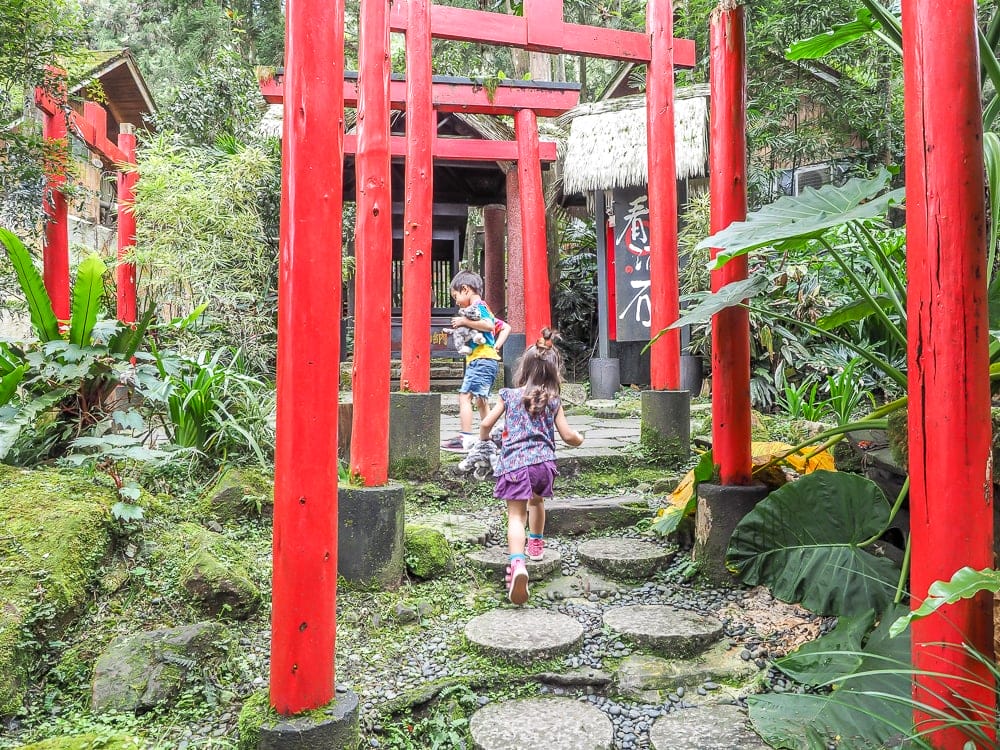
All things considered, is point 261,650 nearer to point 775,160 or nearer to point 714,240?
point 714,240

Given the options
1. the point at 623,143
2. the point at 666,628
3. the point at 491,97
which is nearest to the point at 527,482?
the point at 666,628

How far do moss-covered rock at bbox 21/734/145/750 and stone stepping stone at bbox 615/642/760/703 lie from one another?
65.8 inches

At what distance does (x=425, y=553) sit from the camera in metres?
3.53

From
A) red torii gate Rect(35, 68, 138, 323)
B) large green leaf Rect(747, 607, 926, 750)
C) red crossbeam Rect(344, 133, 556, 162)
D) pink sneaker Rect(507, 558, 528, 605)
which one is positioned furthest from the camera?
red crossbeam Rect(344, 133, 556, 162)

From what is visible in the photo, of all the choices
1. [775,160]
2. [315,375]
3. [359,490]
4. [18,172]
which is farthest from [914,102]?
[775,160]

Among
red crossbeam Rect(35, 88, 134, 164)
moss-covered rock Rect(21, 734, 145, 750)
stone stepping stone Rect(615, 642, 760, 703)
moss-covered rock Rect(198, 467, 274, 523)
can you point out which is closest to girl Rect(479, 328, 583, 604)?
stone stepping stone Rect(615, 642, 760, 703)

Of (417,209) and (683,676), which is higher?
(417,209)

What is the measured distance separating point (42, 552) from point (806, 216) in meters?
3.17

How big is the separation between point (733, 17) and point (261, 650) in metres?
3.55

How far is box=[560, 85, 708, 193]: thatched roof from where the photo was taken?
28.9ft

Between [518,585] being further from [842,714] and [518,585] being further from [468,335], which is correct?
[468,335]

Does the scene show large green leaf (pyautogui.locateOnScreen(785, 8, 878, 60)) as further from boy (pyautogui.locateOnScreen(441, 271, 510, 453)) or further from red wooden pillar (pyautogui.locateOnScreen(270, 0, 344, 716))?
boy (pyautogui.locateOnScreen(441, 271, 510, 453))

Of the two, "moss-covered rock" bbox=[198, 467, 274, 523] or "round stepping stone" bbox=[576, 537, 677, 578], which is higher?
"moss-covered rock" bbox=[198, 467, 274, 523]

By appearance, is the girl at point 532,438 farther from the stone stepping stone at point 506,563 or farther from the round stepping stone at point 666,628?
the round stepping stone at point 666,628
